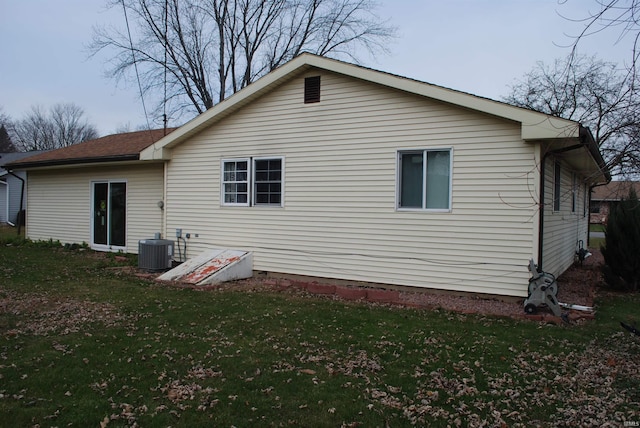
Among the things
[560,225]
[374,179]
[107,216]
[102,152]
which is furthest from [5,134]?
[560,225]

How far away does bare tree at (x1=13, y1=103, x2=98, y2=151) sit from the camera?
55.3 meters

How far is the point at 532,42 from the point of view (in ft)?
19.1

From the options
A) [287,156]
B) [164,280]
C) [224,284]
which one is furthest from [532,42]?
[164,280]

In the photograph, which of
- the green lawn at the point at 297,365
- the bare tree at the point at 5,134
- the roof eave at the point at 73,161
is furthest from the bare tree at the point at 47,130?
the green lawn at the point at 297,365

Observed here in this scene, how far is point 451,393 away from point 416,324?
223 cm

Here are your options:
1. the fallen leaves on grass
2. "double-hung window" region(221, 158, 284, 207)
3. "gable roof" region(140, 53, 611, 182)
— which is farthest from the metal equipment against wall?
the fallen leaves on grass

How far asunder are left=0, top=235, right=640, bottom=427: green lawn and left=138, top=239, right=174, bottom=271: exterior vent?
311 cm

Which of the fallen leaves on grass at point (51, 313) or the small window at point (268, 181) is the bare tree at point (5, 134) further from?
the fallen leaves on grass at point (51, 313)

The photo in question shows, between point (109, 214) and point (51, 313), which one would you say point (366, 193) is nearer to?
point (51, 313)

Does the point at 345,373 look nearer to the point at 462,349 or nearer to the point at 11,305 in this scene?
the point at 462,349

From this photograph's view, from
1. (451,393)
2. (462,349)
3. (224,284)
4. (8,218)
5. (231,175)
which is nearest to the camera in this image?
(451,393)

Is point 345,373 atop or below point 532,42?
below

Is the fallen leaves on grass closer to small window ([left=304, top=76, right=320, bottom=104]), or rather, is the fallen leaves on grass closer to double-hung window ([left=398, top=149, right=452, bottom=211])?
double-hung window ([left=398, top=149, right=452, bottom=211])

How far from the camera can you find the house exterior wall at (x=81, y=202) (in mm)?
12578
